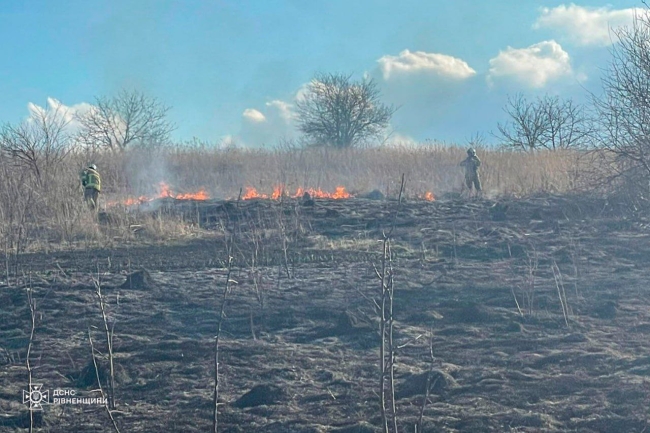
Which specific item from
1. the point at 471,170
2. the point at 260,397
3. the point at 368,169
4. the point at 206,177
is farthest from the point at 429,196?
the point at 260,397

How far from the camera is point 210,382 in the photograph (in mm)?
5648

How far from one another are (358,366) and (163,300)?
2.78 metres

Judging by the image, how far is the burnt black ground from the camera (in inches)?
197

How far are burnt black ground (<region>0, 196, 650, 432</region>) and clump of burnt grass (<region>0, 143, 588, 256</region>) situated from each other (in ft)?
4.50

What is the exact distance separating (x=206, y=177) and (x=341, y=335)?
18390 millimetres

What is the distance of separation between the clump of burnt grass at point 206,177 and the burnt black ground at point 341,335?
1371 mm

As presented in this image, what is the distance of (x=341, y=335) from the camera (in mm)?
6742

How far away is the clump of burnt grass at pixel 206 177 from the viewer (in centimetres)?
1289

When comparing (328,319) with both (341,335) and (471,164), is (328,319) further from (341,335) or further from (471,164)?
(471,164)

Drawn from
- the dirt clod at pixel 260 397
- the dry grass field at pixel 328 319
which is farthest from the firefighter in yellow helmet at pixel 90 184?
the dirt clod at pixel 260 397

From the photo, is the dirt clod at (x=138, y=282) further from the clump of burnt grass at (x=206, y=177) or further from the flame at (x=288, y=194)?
the flame at (x=288, y=194)

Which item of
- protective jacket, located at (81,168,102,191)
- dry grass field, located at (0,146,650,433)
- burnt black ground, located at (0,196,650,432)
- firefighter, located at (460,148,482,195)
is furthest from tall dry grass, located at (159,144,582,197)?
burnt black ground, located at (0,196,650,432)

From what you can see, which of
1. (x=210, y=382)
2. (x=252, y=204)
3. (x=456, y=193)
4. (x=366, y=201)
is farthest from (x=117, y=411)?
(x=456, y=193)

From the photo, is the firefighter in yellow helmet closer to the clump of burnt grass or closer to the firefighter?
the clump of burnt grass
